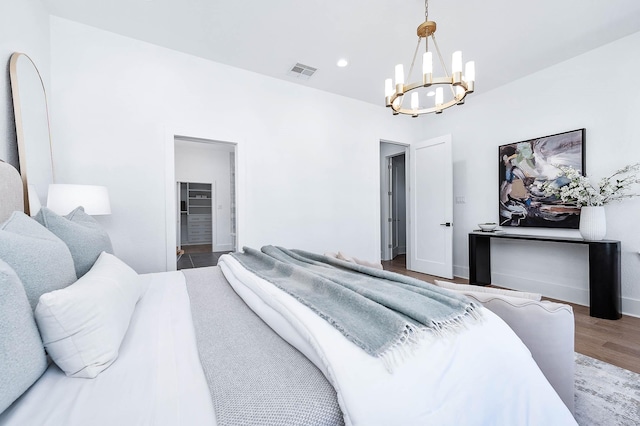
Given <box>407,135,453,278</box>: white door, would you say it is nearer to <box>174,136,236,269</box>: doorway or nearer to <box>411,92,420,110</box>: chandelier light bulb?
<box>411,92,420,110</box>: chandelier light bulb

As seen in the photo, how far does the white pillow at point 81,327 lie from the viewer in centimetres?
72

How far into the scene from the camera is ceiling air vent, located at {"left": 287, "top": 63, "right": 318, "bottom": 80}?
3.35 metres

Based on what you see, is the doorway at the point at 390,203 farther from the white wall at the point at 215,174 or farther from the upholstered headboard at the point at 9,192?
the upholstered headboard at the point at 9,192

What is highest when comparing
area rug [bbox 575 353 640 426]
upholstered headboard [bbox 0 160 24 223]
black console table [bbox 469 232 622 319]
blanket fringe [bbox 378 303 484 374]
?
upholstered headboard [bbox 0 160 24 223]

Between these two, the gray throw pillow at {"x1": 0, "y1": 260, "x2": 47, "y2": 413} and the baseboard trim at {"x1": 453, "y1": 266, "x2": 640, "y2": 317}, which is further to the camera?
the baseboard trim at {"x1": 453, "y1": 266, "x2": 640, "y2": 317}

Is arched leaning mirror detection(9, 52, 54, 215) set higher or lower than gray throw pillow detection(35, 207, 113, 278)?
higher

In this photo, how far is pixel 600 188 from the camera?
2.88m

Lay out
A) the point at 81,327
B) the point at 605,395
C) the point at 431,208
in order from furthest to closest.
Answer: the point at 431,208 < the point at 605,395 < the point at 81,327

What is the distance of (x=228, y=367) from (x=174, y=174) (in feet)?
9.21

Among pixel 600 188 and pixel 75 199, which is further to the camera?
pixel 600 188

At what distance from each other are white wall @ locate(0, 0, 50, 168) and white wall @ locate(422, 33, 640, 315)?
15.0 ft

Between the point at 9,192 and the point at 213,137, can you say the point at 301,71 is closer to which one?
the point at 213,137

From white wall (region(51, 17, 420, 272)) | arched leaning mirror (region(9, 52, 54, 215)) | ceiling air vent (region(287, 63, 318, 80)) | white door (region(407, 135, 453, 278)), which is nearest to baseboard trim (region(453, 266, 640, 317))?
white door (region(407, 135, 453, 278))

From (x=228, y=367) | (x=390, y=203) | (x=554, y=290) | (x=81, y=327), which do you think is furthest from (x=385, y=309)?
(x=390, y=203)
